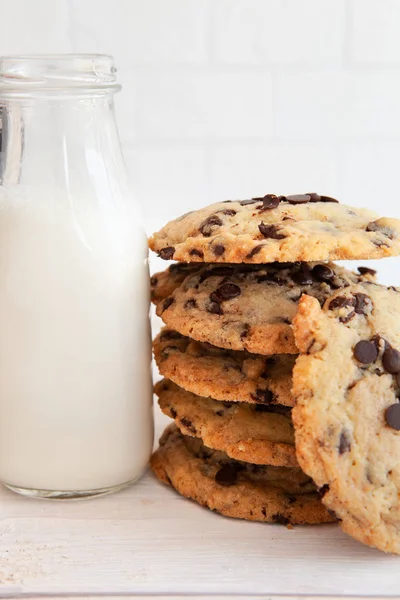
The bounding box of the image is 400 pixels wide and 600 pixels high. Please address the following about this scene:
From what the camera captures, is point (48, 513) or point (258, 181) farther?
point (258, 181)

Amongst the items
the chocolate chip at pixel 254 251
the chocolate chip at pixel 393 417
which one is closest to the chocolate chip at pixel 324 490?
the chocolate chip at pixel 393 417

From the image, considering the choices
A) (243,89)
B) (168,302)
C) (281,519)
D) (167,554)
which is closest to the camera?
(167,554)

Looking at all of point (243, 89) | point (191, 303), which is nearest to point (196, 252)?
point (191, 303)

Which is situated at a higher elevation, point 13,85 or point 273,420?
point 13,85

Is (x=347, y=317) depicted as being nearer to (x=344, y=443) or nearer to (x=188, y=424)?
(x=344, y=443)

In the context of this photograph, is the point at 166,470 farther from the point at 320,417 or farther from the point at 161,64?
the point at 161,64

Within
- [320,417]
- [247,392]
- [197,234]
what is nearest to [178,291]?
[197,234]

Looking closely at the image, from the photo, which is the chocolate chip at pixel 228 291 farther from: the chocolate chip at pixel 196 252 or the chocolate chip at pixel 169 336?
the chocolate chip at pixel 169 336
